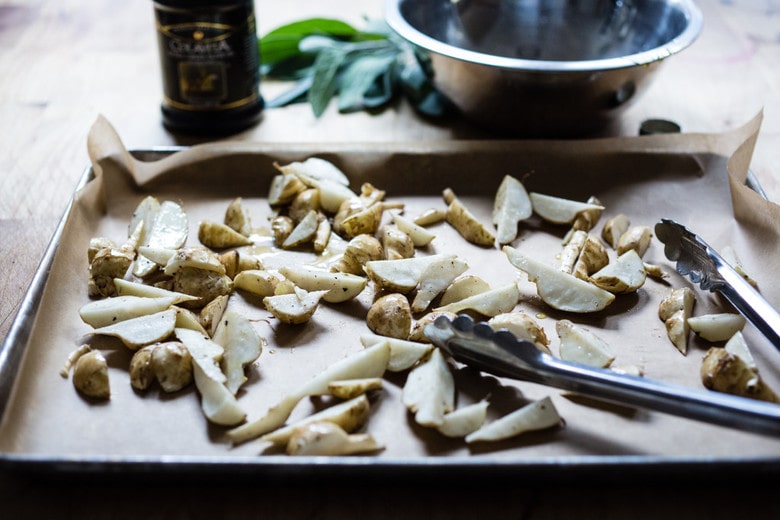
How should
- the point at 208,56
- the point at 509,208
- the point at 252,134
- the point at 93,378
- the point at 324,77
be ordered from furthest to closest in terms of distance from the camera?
the point at 324,77, the point at 252,134, the point at 208,56, the point at 509,208, the point at 93,378

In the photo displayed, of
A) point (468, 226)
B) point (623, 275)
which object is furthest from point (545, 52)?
point (623, 275)

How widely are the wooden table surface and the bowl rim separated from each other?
203mm

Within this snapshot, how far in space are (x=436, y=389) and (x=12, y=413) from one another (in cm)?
44

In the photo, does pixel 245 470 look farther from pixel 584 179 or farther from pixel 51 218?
pixel 584 179

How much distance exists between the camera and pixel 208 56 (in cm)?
140

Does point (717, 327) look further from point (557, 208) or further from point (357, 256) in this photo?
point (357, 256)

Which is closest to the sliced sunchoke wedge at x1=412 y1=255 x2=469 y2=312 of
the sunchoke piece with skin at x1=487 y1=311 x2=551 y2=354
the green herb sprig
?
the sunchoke piece with skin at x1=487 y1=311 x2=551 y2=354

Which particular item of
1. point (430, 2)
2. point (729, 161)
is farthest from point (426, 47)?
point (729, 161)

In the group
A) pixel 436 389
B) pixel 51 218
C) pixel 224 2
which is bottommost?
pixel 51 218

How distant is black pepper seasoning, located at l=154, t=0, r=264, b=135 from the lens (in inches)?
53.7

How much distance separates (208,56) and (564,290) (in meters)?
0.74

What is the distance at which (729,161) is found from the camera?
1231 millimetres

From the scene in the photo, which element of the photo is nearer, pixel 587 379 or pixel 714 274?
pixel 587 379

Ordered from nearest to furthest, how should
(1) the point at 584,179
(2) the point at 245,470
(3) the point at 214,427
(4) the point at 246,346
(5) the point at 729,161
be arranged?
1. (2) the point at 245,470
2. (3) the point at 214,427
3. (4) the point at 246,346
4. (5) the point at 729,161
5. (1) the point at 584,179
